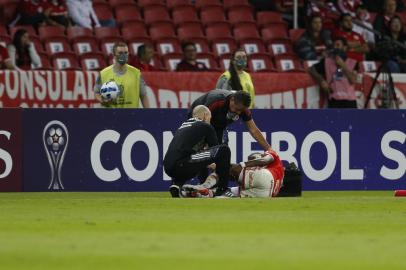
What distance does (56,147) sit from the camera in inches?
700

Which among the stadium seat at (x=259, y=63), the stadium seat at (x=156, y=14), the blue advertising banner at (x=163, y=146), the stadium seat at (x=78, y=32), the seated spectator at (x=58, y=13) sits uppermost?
the seated spectator at (x=58, y=13)

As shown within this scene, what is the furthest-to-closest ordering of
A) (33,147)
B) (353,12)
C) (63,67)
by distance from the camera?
(353,12), (63,67), (33,147)

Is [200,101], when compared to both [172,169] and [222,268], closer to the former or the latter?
[172,169]

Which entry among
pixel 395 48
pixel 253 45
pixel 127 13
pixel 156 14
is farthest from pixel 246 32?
pixel 395 48

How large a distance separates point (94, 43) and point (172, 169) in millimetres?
6326

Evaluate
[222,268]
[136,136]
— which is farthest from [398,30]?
[222,268]

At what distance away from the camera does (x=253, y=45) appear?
2352cm

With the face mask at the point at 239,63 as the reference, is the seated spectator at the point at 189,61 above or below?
below

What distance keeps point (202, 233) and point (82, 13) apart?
11399 mm

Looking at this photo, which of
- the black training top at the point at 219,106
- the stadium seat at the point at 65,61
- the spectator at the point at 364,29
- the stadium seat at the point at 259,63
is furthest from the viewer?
the spectator at the point at 364,29

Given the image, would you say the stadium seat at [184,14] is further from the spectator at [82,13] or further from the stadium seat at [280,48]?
the spectator at [82,13]

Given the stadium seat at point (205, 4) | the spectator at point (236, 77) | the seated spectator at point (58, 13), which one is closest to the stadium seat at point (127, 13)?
the seated spectator at point (58, 13)

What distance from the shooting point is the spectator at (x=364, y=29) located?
2472cm

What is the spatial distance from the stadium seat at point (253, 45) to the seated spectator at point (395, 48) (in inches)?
85.6
